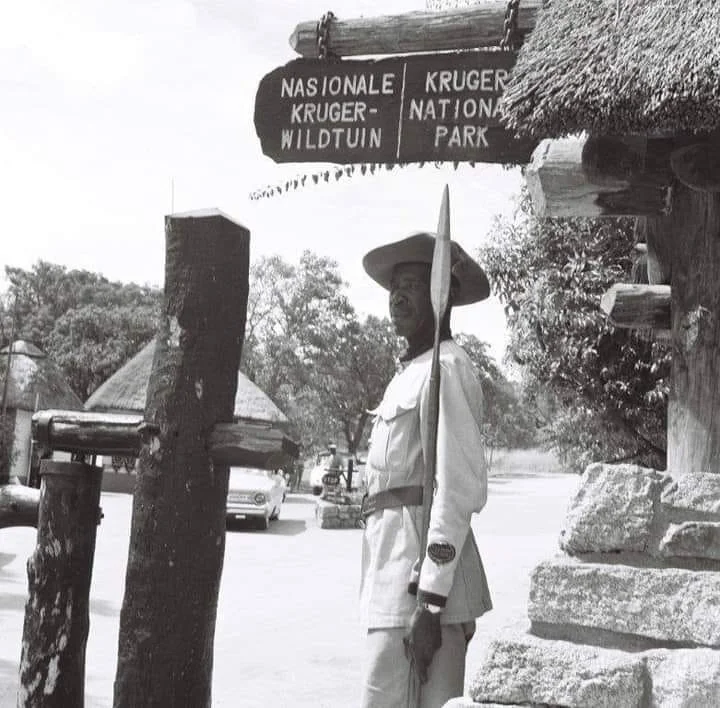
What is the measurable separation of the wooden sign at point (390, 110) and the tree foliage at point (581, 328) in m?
5.42

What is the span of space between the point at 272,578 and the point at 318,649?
14.7 ft

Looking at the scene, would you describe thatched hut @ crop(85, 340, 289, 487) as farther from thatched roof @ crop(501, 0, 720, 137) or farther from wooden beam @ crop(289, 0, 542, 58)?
thatched roof @ crop(501, 0, 720, 137)

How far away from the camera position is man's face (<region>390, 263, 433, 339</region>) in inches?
139

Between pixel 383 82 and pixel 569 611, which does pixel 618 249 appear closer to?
pixel 383 82

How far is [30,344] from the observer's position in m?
32.7

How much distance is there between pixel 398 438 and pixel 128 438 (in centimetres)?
125

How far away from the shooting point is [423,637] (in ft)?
10.2

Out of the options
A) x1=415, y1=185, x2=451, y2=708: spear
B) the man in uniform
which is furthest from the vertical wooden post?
x1=415, y1=185, x2=451, y2=708: spear

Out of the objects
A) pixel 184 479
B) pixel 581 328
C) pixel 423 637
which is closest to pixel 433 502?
pixel 423 637

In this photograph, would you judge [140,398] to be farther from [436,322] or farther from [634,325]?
[436,322]

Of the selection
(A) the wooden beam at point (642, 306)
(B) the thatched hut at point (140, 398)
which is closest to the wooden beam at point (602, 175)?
(A) the wooden beam at point (642, 306)

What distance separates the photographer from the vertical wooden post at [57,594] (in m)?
4.25

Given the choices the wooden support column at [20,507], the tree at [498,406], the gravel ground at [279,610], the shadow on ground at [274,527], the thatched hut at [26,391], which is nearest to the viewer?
the wooden support column at [20,507]

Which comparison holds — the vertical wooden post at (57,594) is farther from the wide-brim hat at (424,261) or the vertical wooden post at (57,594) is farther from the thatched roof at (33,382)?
the thatched roof at (33,382)
